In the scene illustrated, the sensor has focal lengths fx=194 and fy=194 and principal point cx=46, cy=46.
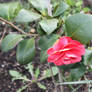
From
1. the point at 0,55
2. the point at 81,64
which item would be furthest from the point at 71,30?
the point at 0,55

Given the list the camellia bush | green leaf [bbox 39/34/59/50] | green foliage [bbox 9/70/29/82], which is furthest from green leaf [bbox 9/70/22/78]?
green leaf [bbox 39/34/59/50]

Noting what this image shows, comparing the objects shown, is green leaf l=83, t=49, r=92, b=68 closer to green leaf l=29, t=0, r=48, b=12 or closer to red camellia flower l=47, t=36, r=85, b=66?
red camellia flower l=47, t=36, r=85, b=66

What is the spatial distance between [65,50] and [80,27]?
0.11m

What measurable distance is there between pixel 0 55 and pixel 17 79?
1.17ft

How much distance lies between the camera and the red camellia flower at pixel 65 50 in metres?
0.75

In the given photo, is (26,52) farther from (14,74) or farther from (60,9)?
(14,74)

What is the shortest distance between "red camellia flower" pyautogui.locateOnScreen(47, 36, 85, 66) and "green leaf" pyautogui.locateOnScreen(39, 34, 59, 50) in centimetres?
9

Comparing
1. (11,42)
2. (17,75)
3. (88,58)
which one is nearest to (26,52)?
(11,42)

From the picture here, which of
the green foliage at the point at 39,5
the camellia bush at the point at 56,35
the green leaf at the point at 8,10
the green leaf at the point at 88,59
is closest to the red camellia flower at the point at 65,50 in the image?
the camellia bush at the point at 56,35

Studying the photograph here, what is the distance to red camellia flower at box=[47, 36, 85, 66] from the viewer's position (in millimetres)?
747

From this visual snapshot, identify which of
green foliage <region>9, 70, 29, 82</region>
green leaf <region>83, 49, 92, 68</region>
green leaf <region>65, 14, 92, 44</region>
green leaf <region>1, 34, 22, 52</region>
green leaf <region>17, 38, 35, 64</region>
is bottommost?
green foliage <region>9, 70, 29, 82</region>

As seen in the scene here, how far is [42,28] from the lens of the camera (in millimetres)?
793

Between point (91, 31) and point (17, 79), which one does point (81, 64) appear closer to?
point (91, 31)

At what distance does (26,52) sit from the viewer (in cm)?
95
